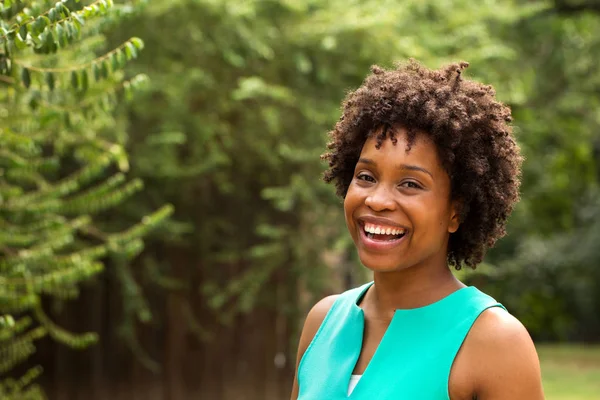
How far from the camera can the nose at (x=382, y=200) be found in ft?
7.69

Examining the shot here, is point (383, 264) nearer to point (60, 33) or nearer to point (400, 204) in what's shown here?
point (400, 204)

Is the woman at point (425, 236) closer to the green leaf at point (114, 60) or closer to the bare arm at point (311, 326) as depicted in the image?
the bare arm at point (311, 326)

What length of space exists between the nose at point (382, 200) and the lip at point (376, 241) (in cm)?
3

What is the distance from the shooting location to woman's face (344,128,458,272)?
2344 mm

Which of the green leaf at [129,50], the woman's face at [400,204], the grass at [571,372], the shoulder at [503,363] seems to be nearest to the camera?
the shoulder at [503,363]

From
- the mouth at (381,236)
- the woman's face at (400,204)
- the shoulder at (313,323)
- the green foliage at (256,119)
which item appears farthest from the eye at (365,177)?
the green foliage at (256,119)

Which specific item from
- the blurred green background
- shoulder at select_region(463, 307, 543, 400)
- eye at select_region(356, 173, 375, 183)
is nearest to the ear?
eye at select_region(356, 173, 375, 183)

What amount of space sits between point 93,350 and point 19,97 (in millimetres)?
3720

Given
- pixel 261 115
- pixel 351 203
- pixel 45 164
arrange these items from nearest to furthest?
1. pixel 351 203
2. pixel 45 164
3. pixel 261 115

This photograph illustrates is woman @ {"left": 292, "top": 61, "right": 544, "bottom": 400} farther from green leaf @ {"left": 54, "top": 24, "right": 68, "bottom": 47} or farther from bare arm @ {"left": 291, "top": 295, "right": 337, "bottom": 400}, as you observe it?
green leaf @ {"left": 54, "top": 24, "right": 68, "bottom": 47}

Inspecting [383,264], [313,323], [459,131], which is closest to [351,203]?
[383,264]

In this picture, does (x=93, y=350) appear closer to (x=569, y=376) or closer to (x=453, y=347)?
(x=453, y=347)

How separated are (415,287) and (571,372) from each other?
10987 millimetres

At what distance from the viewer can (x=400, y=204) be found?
92.2 inches
